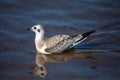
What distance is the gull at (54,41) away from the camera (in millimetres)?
11391

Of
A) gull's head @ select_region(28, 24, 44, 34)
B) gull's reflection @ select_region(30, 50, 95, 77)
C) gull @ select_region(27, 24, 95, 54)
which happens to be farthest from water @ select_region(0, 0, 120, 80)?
gull's head @ select_region(28, 24, 44, 34)

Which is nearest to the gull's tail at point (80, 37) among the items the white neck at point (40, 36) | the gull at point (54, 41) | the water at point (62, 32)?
the gull at point (54, 41)

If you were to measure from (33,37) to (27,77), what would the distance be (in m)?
2.51

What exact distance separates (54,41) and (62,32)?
140 centimetres

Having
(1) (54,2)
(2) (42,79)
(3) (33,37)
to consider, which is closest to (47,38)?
(3) (33,37)

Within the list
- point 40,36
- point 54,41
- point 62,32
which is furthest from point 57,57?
point 62,32

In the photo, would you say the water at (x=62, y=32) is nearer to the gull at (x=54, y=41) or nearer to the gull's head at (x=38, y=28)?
the gull at (x=54, y=41)

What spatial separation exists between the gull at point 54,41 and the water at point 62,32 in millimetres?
181

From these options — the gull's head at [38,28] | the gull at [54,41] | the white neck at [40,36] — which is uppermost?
the gull's head at [38,28]

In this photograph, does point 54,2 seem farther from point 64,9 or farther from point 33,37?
point 33,37

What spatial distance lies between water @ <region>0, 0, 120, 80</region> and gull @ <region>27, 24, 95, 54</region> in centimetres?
18

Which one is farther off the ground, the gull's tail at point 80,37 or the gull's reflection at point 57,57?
the gull's tail at point 80,37

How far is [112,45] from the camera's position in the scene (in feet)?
38.8

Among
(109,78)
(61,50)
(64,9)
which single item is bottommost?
(109,78)
